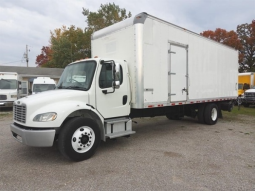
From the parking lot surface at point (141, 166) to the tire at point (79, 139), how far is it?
0.21m

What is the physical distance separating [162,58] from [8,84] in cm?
1338

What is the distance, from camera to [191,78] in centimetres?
738

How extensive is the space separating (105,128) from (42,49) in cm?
4752

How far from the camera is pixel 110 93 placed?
5.23m

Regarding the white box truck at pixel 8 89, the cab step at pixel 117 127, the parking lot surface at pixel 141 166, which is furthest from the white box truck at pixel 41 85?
the cab step at pixel 117 127

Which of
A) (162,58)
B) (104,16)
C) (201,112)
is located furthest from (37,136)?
(104,16)

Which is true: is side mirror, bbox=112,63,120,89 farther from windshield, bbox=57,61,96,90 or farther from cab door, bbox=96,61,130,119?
windshield, bbox=57,61,96,90

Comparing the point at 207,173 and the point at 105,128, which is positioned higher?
the point at 105,128

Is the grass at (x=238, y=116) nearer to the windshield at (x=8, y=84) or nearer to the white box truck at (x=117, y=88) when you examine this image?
the white box truck at (x=117, y=88)

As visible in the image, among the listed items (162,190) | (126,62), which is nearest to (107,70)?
(126,62)

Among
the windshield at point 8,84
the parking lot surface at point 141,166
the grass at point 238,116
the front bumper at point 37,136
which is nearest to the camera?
the parking lot surface at point 141,166

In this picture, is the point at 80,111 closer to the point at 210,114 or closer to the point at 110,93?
the point at 110,93

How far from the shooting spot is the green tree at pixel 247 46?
1459 inches

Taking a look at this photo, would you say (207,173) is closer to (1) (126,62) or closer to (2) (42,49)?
(1) (126,62)
